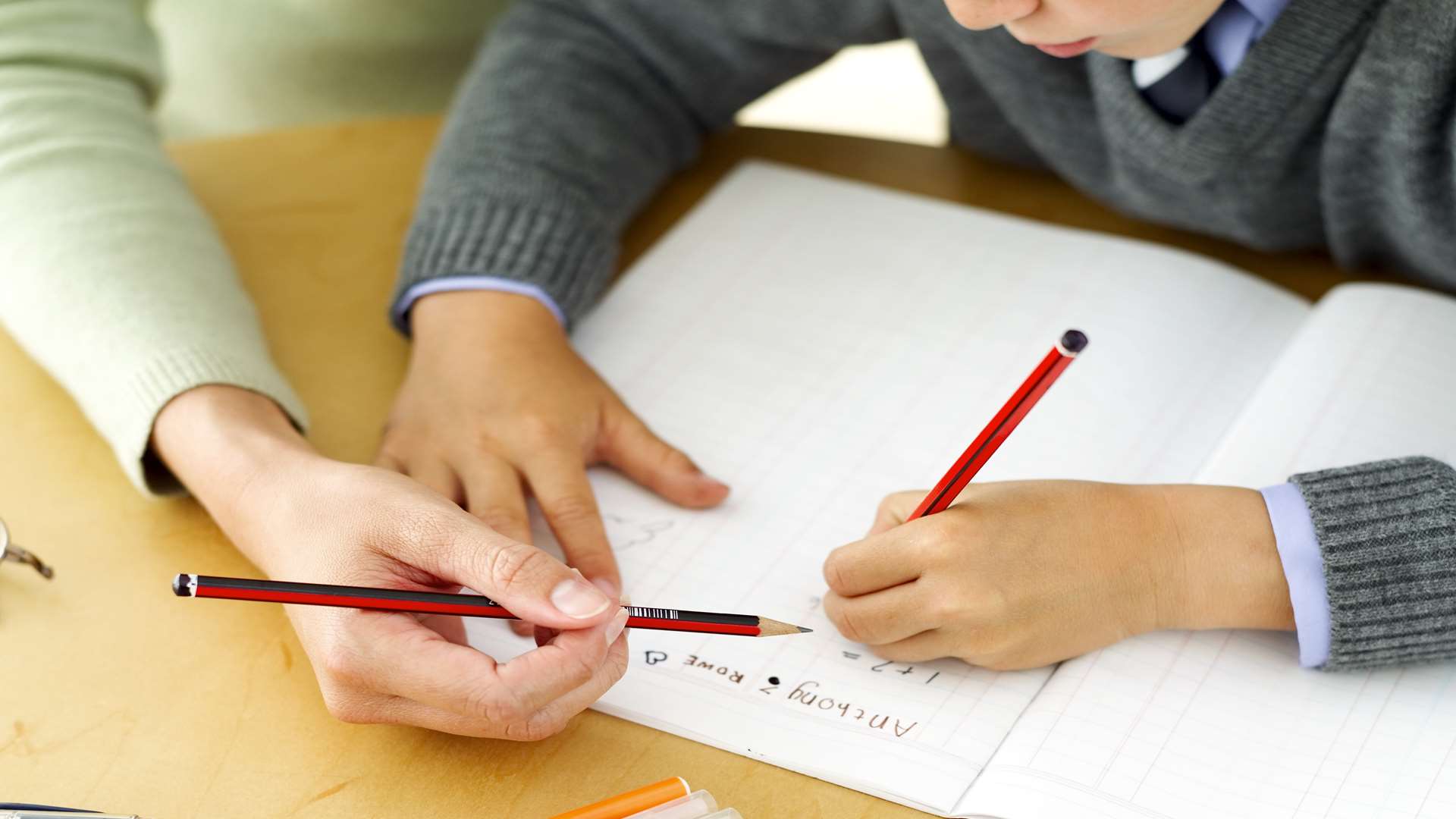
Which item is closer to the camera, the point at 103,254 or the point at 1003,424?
the point at 1003,424

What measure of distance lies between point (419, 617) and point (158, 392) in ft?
0.77

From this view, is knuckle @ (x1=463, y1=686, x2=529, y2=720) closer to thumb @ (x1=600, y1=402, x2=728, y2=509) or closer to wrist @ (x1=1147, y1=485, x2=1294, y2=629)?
thumb @ (x1=600, y1=402, x2=728, y2=509)

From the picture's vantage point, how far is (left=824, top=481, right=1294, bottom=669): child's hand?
0.59 metres

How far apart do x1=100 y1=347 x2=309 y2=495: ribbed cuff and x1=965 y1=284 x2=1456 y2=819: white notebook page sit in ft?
1.49

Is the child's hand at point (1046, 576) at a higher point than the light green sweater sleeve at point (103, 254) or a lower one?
higher

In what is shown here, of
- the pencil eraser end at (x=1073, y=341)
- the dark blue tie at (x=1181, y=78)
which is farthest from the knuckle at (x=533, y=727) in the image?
the dark blue tie at (x=1181, y=78)

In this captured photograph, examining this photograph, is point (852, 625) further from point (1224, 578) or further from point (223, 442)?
point (223, 442)

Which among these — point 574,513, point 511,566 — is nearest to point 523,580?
point 511,566

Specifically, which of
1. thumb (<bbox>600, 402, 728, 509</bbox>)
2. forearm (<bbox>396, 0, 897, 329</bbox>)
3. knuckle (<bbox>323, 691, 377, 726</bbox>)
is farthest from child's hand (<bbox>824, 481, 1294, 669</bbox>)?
forearm (<bbox>396, 0, 897, 329</bbox>)

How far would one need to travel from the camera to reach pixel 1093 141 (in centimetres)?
91

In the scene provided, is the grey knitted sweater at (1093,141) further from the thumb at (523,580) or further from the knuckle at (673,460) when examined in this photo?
the thumb at (523,580)

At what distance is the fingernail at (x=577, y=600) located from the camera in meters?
0.54

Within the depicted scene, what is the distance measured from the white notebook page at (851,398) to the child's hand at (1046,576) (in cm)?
3

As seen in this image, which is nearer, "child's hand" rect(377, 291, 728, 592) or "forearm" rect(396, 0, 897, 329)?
"child's hand" rect(377, 291, 728, 592)
